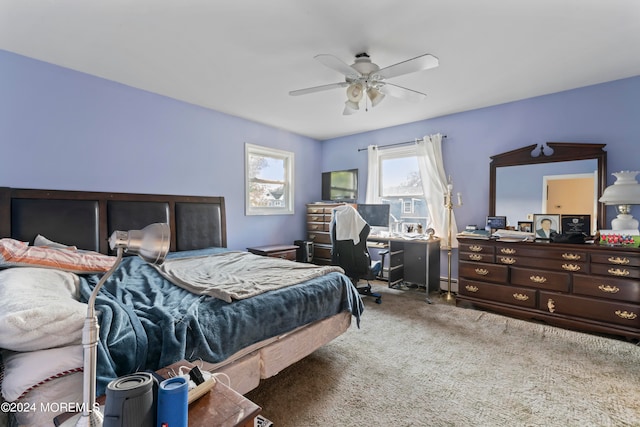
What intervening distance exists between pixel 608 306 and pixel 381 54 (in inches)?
123

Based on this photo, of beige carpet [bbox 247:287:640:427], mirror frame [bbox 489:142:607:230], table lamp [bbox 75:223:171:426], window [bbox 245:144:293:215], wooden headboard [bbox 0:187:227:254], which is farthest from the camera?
window [bbox 245:144:293:215]

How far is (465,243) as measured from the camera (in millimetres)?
3600

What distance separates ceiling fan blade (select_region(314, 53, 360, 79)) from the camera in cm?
214

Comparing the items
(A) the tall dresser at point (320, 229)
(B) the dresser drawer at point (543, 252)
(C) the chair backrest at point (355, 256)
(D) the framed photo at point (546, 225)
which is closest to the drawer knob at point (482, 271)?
(B) the dresser drawer at point (543, 252)

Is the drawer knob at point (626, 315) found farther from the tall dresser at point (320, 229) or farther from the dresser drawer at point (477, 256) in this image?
the tall dresser at point (320, 229)

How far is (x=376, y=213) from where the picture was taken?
462 cm

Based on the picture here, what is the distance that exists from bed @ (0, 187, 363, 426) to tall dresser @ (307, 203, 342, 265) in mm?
2009

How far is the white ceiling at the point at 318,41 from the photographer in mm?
2002

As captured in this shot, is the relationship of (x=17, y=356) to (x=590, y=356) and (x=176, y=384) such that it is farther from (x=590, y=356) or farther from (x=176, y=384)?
(x=590, y=356)

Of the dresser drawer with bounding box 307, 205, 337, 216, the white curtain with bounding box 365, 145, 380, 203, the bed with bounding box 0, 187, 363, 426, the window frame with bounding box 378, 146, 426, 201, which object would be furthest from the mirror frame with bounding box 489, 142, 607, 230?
the bed with bounding box 0, 187, 363, 426

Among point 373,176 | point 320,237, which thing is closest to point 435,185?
point 373,176

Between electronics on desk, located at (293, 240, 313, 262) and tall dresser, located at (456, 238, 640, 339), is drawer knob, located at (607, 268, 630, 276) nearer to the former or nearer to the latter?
tall dresser, located at (456, 238, 640, 339)

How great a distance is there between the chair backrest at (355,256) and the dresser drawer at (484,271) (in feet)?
3.85

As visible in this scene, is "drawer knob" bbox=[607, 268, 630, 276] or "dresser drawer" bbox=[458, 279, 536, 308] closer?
"drawer knob" bbox=[607, 268, 630, 276]
